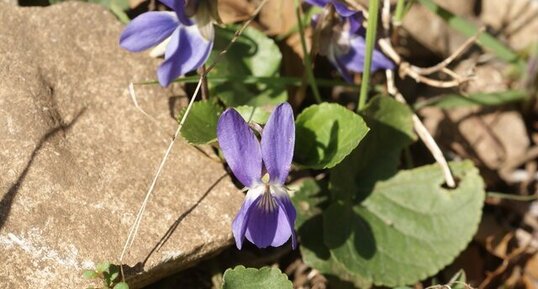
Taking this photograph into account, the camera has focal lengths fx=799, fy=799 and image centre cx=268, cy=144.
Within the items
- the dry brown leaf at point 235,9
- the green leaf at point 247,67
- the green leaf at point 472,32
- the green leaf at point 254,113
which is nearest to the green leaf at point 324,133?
the green leaf at point 254,113

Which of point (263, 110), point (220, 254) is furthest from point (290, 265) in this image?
point (263, 110)

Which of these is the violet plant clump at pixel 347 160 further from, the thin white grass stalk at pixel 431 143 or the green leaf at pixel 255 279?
the green leaf at pixel 255 279

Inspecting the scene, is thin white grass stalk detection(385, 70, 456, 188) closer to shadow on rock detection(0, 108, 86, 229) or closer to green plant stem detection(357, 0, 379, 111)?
green plant stem detection(357, 0, 379, 111)

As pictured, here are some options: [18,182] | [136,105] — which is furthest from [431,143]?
[18,182]

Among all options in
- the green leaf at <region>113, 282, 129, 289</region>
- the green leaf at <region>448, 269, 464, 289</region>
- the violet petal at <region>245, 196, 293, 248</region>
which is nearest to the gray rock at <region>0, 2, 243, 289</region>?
the green leaf at <region>113, 282, 129, 289</region>

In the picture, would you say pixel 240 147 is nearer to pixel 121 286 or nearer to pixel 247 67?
pixel 121 286

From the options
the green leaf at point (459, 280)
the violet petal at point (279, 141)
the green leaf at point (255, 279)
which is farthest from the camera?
the green leaf at point (459, 280)

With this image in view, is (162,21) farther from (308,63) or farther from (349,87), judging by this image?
(349,87)
